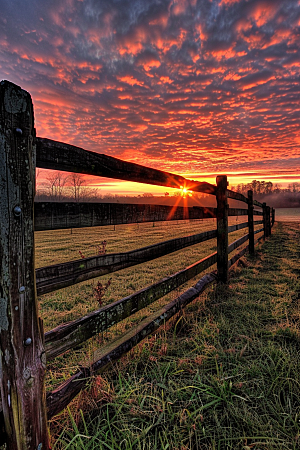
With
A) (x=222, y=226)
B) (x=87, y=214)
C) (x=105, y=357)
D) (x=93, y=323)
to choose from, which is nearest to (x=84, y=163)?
(x=87, y=214)

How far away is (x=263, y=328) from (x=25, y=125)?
3.16 m

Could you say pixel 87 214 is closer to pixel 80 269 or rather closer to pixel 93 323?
pixel 80 269

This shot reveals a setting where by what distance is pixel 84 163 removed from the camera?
147 cm

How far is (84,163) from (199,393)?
6.52 feet

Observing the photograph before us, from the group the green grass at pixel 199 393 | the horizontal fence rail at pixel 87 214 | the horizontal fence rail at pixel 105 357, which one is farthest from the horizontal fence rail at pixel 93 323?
the horizontal fence rail at pixel 87 214

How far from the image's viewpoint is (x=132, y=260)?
7.18 ft

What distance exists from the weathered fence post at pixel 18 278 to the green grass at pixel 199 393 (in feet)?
1.53

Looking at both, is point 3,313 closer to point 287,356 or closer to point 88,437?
point 88,437

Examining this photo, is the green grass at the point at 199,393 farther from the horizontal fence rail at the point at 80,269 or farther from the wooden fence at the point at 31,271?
the horizontal fence rail at the point at 80,269

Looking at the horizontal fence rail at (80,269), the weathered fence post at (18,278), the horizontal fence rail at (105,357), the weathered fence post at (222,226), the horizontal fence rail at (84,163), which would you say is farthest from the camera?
the weathered fence post at (222,226)

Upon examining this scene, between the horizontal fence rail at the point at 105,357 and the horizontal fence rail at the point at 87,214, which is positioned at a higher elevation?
the horizontal fence rail at the point at 87,214

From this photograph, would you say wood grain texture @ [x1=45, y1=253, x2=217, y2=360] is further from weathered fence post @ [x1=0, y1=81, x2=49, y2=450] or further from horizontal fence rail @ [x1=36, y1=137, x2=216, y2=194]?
horizontal fence rail @ [x1=36, y1=137, x2=216, y2=194]

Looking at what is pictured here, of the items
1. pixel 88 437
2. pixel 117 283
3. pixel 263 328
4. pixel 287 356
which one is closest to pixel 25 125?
pixel 88 437

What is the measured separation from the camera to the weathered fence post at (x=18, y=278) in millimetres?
1064
